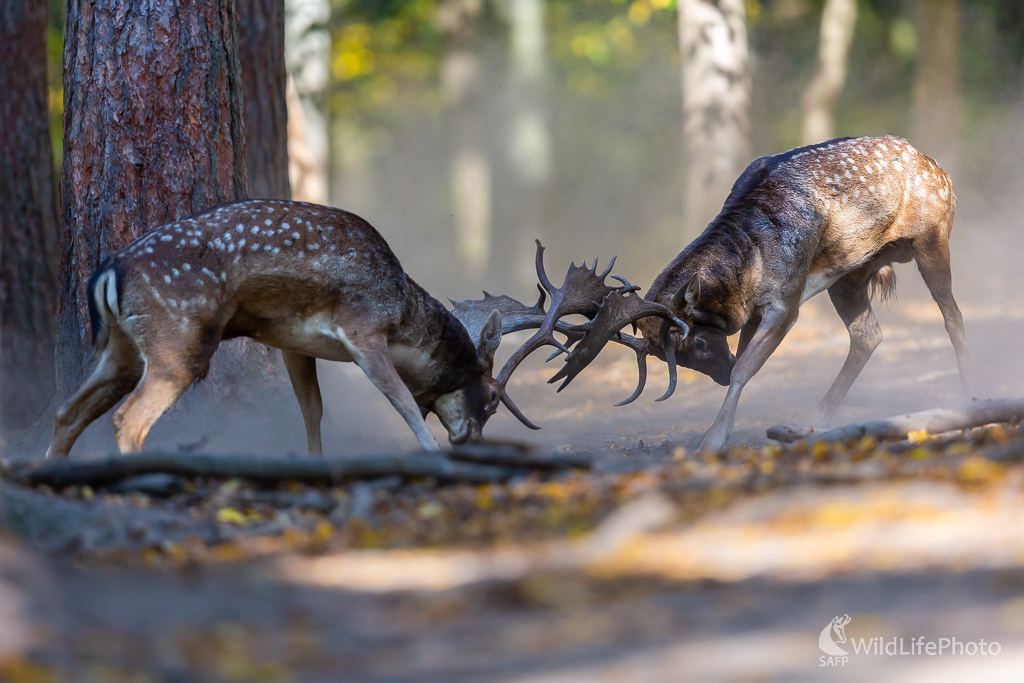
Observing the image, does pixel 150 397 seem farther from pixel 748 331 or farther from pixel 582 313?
pixel 748 331

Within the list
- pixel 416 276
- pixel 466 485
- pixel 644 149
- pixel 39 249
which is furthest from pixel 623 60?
pixel 466 485

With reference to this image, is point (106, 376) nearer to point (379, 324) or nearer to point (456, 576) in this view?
point (379, 324)

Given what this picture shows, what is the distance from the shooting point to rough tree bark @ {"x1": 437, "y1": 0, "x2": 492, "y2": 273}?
21.5 metres

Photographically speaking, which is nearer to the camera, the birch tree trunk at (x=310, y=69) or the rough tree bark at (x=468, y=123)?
the birch tree trunk at (x=310, y=69)

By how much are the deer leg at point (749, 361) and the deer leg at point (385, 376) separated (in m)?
2.16

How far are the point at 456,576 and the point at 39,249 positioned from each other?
850cm

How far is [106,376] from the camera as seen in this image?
19.2 ft

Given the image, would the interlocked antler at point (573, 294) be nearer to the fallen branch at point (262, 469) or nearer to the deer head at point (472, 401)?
the deer head at point (472, 401)

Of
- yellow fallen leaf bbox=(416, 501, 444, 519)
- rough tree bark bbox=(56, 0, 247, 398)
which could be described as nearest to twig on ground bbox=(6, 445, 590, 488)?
yellow fallen leaf bbox=(416, 501, 444, 519)

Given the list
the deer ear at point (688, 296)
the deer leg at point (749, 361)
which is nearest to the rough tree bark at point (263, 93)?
the deer ear at point (688, 296)

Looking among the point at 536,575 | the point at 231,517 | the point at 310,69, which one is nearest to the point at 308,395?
the point at 231,517

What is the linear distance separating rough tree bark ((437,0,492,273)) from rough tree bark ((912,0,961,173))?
8.56 m

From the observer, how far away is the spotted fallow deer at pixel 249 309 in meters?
5.51

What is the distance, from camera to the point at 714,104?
48.6ft
